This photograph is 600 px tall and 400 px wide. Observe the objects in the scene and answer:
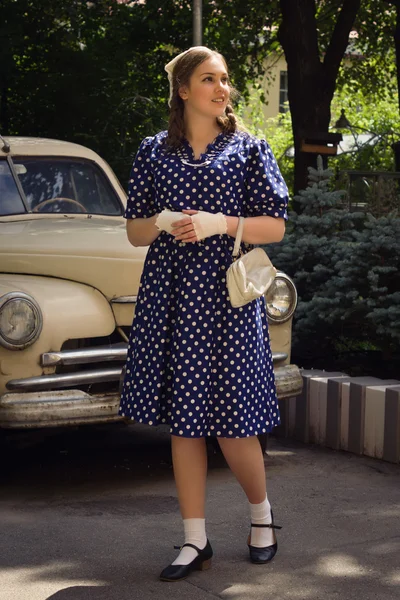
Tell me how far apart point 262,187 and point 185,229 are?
1.15 feet

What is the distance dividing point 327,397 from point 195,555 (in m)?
2.51

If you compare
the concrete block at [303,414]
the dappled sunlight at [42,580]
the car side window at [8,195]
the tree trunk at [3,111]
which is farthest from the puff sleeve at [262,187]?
the tree trunk at [3,111]

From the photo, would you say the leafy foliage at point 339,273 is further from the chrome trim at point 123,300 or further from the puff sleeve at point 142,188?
the puff sleeve at point 142,188

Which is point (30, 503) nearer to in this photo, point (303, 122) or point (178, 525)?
point (178, 525)

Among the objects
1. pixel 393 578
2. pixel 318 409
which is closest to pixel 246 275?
pixel 393 578

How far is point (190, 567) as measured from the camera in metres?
3.90

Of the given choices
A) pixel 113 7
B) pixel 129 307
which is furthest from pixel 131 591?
pixel 113 7

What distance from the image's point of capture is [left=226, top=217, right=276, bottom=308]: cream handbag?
3838 millimetres

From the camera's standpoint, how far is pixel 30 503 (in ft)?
16.6

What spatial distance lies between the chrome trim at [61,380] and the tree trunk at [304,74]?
8.30 m

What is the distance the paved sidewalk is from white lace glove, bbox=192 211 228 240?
3.98 feet

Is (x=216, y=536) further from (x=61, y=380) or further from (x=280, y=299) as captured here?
(x=280, y=299)

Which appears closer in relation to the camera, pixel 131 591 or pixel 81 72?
pixel 131 591

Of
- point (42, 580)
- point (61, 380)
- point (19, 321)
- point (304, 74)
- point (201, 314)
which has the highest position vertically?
point (304, 74)
